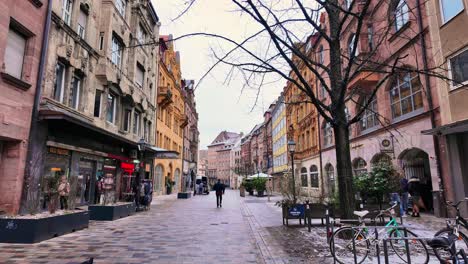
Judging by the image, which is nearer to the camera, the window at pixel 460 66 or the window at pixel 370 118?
the window at pixel 460 66

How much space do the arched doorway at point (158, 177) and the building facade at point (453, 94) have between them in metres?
26.1

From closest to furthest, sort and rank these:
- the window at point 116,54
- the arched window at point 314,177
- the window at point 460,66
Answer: the window at point 460,66, the window at point 116,54, the arched window at point 314,177

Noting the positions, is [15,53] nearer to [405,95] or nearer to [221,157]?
[405,95]

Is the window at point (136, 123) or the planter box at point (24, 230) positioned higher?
the window at point (136, 123)

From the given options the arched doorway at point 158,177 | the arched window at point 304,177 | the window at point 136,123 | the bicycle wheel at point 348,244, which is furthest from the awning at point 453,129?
the arched doorway at point 158,177

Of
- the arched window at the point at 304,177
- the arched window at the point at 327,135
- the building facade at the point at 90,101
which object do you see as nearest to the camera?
the building facade at the point at 90,101

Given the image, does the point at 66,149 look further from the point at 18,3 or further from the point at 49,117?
the point at 18,3

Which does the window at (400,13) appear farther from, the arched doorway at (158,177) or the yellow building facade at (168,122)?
the arched doorway at (158,177)

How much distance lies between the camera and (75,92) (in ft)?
50.6

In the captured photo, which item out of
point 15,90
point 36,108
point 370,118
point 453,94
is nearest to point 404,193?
point 453,94

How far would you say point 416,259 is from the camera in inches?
238

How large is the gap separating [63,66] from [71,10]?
2996 millimetres

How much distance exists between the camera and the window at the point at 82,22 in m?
15.8

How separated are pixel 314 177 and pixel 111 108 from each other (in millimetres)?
21056
